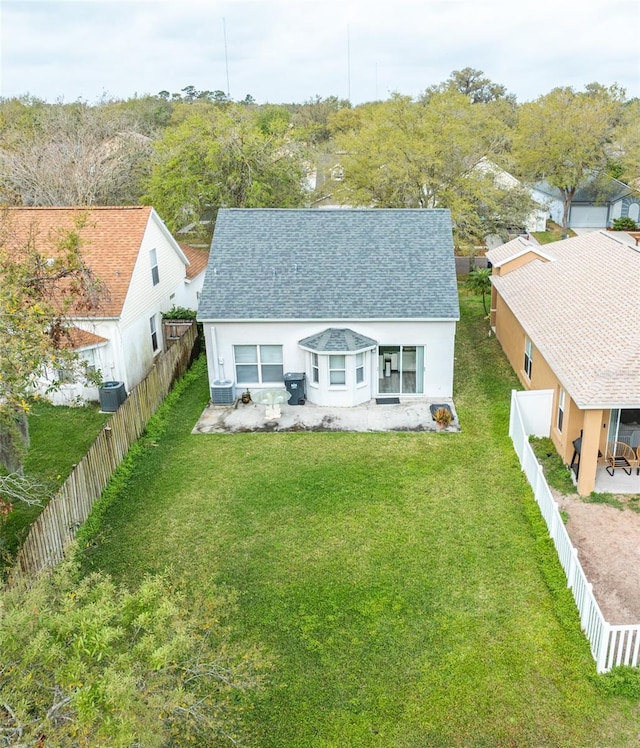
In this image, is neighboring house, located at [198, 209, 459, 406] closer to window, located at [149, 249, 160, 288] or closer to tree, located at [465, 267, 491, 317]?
window, located at [149, 249, 160, 288]

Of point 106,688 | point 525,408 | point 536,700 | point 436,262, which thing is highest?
point 436,262

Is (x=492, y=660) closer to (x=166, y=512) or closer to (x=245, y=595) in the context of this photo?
(x=245, y=595)

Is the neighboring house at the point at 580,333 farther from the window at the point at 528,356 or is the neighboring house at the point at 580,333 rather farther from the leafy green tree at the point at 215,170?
the leafy green tree at the point at 215,170

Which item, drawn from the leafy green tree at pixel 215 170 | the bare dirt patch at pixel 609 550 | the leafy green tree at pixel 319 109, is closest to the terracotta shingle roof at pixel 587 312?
the bare dirt patch at pixel 609 550

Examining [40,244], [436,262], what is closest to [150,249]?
[40,244]

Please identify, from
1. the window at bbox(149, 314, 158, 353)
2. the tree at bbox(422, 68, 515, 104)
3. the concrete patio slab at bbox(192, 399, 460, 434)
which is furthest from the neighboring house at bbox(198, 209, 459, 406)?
the tree at bbox(422, 68, 515, 104)

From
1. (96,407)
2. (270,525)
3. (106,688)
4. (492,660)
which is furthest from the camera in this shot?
(96,407)
